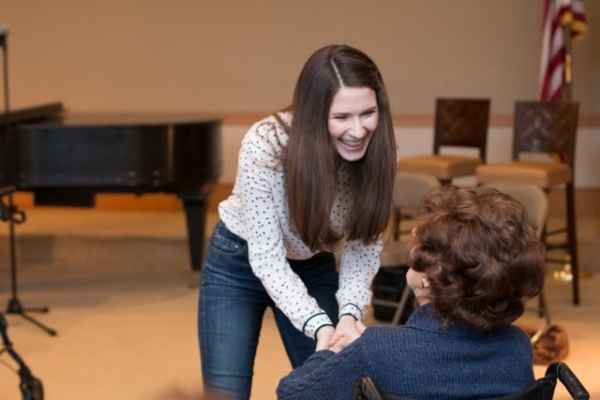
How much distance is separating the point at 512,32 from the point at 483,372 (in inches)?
275

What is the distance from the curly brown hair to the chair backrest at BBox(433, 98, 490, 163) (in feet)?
17.2

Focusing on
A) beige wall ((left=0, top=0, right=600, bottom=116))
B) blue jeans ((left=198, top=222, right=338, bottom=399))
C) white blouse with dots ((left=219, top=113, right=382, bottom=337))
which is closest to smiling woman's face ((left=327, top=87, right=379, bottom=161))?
white blouse with dots ((left=219, top=113, right=382, bottom=337))

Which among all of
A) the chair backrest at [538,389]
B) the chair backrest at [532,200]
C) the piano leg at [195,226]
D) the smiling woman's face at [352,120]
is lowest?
the piano leg at [195,226]

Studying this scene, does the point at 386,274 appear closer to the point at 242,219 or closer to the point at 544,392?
the point at 242,219

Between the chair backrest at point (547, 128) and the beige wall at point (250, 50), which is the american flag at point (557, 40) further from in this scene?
the beige wall at point (250, 50)

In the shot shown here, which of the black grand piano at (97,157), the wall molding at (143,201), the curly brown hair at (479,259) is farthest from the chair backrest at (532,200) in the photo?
the wall molding at (143,201)

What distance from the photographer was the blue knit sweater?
6.51ft

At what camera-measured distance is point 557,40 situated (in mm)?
7230

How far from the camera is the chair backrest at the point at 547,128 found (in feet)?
20.7

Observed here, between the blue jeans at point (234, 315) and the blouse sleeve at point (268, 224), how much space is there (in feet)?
0.57

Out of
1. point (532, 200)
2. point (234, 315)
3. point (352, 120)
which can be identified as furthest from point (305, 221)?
point (532, 200)

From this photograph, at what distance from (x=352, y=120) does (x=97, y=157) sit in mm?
4002

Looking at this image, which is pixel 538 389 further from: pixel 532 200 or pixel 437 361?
pixel 532 200

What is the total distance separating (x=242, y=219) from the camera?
9.14 ft
